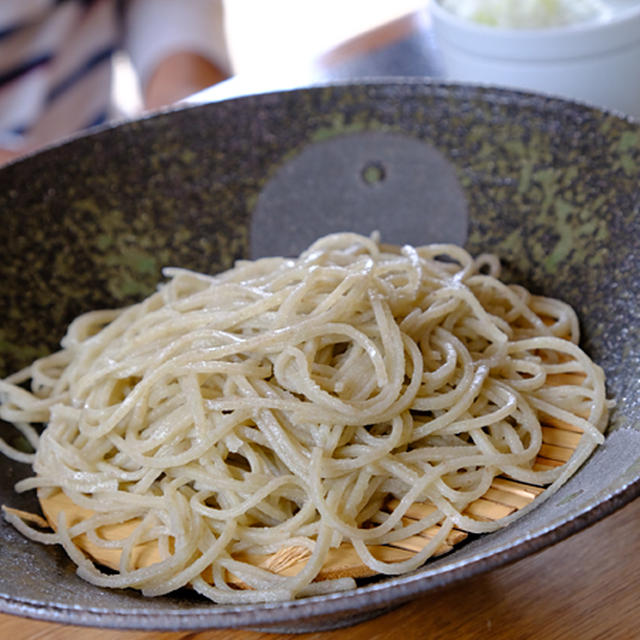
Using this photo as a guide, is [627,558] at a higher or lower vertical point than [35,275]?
lower

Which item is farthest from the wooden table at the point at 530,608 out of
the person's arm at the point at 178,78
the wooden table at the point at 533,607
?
the person's arm at the point at 178,78

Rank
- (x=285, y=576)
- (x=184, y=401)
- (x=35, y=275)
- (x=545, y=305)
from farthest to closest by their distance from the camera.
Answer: (x=35, y=275), (x=545, y=305), (x=184, y=401), (x=285, y=576)

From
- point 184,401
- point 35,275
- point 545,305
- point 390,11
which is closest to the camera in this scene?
point 184,401

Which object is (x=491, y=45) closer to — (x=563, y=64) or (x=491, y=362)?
(x=563, y=64)

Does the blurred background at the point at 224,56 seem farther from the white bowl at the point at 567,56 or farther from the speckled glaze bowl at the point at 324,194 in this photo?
the speckled glaze bowl at the point at 324,194

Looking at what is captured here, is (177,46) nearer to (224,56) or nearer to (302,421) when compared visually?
(224,56)

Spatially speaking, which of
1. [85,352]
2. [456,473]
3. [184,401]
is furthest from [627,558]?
[85,352]

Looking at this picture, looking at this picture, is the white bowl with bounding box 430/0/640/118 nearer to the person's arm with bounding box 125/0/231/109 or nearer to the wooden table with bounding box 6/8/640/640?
the wooden table with bounding box 6/8/640/640

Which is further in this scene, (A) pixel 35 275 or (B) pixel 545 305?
(A) pixel 35 275
